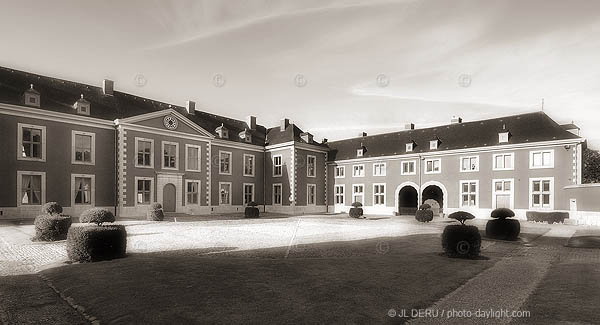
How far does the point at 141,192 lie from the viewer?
29.6 meters

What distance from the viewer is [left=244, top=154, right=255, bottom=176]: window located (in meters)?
39.2

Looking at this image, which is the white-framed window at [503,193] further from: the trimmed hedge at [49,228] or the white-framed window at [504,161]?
the trimmed hedge at [49,228]

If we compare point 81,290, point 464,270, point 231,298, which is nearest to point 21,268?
point 81,290

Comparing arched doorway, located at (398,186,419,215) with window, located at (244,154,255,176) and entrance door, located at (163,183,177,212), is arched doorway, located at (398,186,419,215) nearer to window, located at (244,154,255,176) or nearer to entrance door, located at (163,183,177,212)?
window, located at (244,154,255,176)

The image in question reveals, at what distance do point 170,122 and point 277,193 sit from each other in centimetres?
1410

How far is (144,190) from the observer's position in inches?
1172

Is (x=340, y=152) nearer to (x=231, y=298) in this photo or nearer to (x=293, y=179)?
(x=293, y=179)

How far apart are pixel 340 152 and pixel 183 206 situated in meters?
20.6

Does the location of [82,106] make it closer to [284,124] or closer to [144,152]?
[144,152]

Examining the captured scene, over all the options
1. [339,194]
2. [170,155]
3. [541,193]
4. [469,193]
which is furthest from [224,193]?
[541,193]

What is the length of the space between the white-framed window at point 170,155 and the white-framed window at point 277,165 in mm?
11596

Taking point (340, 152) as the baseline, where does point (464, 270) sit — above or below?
below

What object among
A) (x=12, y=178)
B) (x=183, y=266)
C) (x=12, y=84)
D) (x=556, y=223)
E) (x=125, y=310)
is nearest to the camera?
(x=125, y=310)

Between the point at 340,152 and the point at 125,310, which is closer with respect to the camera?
the point at 125,310
